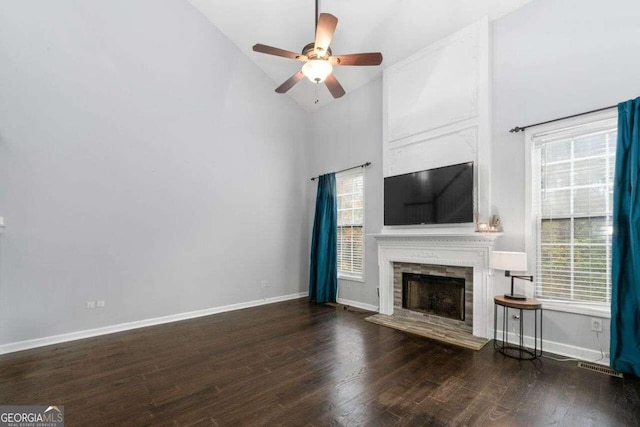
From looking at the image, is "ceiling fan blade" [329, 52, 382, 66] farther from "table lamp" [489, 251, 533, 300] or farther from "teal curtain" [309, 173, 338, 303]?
"teal curtain" [309, 173, 338, 303]

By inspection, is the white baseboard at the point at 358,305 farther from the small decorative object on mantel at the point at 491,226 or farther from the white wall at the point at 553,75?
the small decorative object on mantel at the point at 491,226

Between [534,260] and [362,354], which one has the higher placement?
[534,260]

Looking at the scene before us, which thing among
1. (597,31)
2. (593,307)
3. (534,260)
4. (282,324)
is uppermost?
(597,31)

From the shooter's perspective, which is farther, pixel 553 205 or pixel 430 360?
pixel 553 205

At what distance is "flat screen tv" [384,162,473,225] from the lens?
392 cm

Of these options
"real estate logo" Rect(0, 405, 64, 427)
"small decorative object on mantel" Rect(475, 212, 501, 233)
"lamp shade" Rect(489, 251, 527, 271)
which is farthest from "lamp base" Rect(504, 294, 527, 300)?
"real estate logo" Rect(0, 405, 64, 427)

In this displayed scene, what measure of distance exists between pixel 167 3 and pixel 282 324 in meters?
5.37


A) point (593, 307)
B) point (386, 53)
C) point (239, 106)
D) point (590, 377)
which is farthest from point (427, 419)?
point (239, 106)

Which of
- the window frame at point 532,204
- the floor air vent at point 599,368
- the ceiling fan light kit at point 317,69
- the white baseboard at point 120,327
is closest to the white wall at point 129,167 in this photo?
the white baseboard at point 120,327

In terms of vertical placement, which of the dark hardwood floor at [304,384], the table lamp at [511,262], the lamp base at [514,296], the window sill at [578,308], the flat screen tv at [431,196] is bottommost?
the dark hardwood floor at [304,384]

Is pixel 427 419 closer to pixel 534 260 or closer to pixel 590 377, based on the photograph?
pixel 590 377

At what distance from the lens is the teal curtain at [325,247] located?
18.8 ft

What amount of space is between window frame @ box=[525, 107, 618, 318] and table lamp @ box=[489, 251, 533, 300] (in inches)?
12.7

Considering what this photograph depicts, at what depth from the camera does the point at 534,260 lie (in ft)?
11.5
